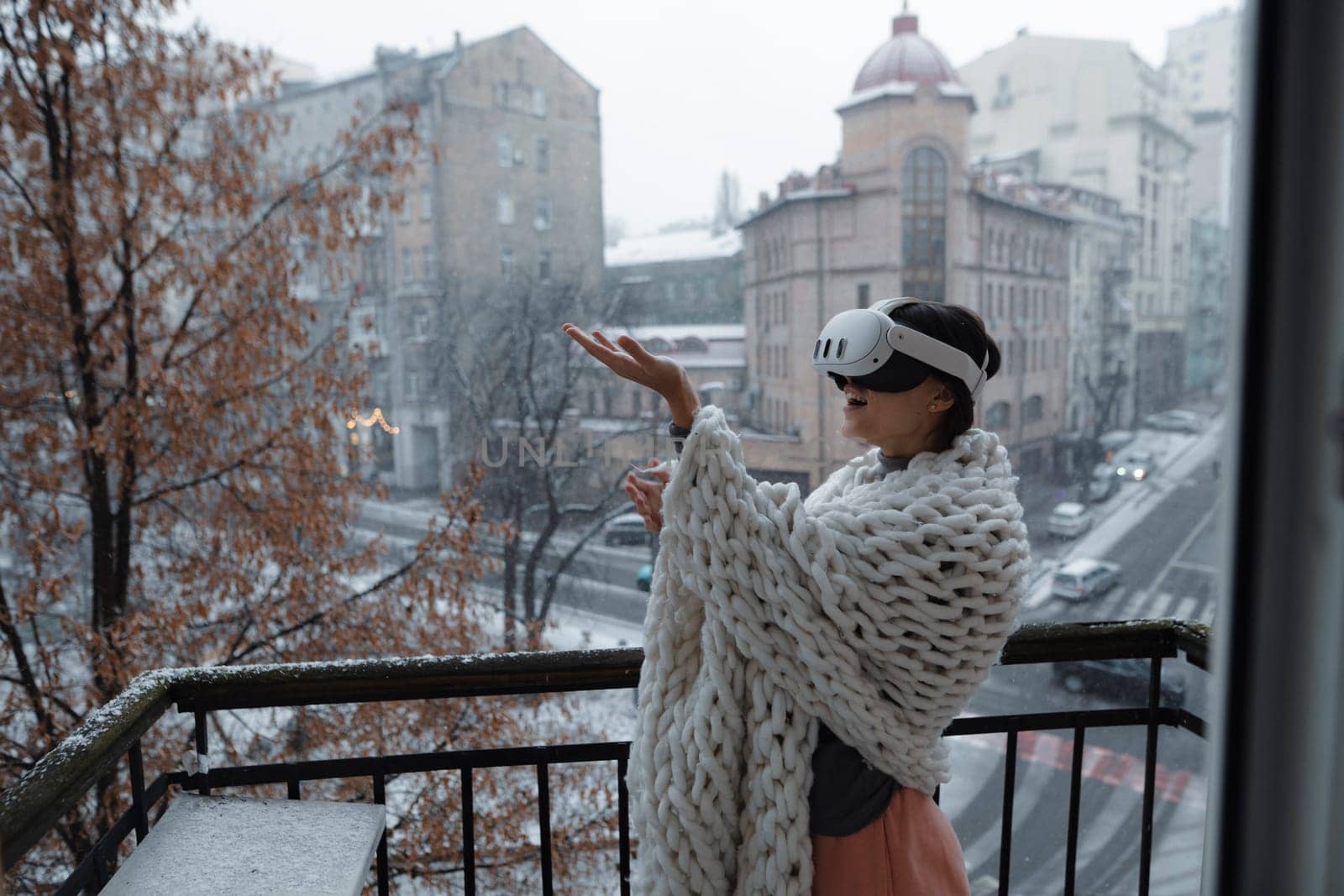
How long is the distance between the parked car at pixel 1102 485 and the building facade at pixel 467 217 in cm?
581

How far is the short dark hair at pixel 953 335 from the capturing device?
956mm

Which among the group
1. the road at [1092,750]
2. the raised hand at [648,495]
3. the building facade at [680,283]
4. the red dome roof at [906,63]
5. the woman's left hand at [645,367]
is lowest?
the road at [1092,750]

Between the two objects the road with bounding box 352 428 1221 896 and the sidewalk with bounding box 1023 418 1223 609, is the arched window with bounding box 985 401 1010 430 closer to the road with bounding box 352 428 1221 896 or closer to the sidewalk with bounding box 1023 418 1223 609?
the road with bounding box 352 428 1221 896

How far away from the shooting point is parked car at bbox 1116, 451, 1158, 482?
30.9ft

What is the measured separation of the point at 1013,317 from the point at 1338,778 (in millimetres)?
9081

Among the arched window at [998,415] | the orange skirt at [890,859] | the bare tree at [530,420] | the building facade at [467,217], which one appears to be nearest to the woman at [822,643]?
the orange skirt at [890,859]

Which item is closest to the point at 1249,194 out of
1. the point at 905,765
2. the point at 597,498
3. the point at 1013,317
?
the point at 905,765

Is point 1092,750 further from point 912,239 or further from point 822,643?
point 822,643

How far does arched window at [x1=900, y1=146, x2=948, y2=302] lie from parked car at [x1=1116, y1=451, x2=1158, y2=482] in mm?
2986

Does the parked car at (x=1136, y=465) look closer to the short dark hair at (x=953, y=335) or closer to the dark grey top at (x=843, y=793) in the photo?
the short dark hair at (x=953, y=335)

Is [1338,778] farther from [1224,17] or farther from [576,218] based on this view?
[576,218]

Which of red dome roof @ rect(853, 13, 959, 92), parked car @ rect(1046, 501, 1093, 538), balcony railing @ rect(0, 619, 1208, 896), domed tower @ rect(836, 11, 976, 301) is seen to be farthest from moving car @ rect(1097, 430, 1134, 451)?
balcony railing @ rect(0, 619, 1208, 896)

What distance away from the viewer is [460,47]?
29.3 ft

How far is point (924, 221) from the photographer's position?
28.8 ft
